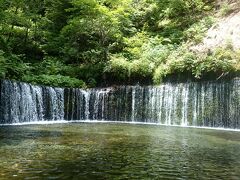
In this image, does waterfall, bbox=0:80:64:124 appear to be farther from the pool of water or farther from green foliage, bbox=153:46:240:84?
the pool of water

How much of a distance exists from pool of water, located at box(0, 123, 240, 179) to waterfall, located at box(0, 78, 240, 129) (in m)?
6.50

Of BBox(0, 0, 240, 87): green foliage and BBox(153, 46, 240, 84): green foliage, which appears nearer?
BBox(153, 46, 240, 84): green foliage

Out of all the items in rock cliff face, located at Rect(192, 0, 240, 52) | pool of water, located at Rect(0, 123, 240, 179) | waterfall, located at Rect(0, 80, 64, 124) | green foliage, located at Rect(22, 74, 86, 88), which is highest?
rock cliff face, located at Rect(192, 0, 240, 52)

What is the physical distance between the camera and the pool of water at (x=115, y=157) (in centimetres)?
775

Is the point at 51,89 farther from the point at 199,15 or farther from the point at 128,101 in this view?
the point at 199,15

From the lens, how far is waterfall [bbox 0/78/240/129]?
64.0 ft

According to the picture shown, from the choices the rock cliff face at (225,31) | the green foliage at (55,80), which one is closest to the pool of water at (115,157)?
the rock cliff face at (225,31)

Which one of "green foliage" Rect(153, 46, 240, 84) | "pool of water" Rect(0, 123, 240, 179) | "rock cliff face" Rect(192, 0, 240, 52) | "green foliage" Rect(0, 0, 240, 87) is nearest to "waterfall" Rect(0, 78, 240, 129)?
"green foliage" Rect(153, 46, 240, 84)

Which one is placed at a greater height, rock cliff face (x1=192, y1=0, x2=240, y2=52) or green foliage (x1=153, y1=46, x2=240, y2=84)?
rock cliff face (x1=192, y1=0, x2=240, y2=52)

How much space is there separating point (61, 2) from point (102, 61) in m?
6.58

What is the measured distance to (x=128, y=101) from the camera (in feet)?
75.3

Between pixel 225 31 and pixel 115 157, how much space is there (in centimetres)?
Result: 1544

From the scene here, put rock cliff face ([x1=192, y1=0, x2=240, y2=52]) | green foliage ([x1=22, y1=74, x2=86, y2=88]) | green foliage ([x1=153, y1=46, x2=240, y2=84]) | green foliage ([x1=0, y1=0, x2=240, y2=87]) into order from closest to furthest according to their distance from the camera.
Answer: green foliage ([x1=153, y1=46, x2=240, y2=84]) < rock cliff face ([x1=192, y1=0, x2=240, y2=52]) < green foliage ([x1=0, y1=0, x2=240, y2=87]) < green foliage ([x1=22, y1=74, x2=86, y2=88])

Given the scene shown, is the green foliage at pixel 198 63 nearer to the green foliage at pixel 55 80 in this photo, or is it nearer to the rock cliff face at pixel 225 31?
the rock cliff face at pixel 225 31
